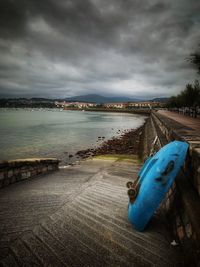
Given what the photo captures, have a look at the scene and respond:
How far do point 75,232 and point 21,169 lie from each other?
10.7 ft

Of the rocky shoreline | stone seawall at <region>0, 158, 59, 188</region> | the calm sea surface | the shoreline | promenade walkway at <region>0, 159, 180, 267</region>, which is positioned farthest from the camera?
the calm sea surface

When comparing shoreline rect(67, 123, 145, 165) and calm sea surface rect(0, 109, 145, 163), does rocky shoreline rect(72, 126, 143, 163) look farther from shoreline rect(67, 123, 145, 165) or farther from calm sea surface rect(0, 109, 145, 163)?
calm sea surface rect(0, 109, 145, 163)

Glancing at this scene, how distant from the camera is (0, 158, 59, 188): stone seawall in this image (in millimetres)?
4844

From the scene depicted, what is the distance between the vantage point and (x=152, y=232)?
287 cm

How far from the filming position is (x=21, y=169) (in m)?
5.32

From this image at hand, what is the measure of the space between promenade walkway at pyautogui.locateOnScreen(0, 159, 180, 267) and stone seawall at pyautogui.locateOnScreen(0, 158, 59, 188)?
0.41m

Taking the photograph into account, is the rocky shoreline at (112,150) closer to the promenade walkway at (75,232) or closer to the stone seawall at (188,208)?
the promenade walkway at (75,232)

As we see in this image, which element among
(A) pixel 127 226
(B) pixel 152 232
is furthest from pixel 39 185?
(B) pixel 152 232

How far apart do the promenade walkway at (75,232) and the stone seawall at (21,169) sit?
1.33 ft

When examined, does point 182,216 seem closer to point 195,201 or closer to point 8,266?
point 195,201

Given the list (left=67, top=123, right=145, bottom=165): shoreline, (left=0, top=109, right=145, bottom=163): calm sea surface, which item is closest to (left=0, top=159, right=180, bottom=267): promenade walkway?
(left=67, top=123, right=145, bottom=165): shoreline

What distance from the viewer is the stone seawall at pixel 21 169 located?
4.84 meters

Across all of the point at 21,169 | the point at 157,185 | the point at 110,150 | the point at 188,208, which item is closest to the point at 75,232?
the point at 157,185

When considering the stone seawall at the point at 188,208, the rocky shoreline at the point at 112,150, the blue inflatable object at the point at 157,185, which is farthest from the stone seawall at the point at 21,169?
the rocky shoreline at the point at 112,150
